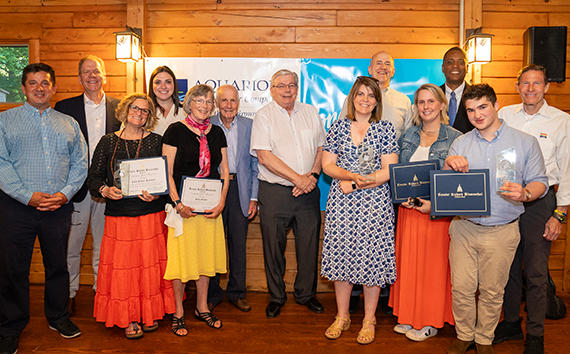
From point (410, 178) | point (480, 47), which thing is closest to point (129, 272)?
point (410, 178)

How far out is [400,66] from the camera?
11.9ft

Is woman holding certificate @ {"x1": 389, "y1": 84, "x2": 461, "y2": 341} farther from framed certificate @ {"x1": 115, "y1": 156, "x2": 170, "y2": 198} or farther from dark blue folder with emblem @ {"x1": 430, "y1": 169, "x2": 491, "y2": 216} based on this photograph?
framed certificate @ {"x1": 115, "y1": 156, "x2": 170, "y2": 198}

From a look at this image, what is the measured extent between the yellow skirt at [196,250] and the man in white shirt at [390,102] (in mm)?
1654

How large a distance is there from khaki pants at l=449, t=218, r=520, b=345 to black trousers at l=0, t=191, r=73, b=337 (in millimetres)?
2778

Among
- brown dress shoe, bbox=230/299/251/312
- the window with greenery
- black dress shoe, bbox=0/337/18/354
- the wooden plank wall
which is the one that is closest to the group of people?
black dress shoe, bbox=0/337/18/354

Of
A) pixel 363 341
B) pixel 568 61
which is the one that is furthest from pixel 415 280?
pixel 568 61

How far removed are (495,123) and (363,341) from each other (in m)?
1.70

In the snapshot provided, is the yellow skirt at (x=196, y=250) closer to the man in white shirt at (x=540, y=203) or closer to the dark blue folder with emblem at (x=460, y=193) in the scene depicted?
the dark blue folder with emblem at (x=460, y=193)

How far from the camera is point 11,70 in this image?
12.9 feet

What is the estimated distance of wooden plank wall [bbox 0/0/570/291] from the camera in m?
3.66

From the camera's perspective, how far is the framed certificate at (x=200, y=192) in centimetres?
262

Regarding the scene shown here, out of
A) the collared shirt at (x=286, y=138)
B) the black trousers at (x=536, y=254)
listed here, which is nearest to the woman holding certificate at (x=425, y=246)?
the black trousers at (x=536, y=254)

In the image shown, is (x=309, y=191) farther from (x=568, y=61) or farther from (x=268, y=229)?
(x=568, y=61)

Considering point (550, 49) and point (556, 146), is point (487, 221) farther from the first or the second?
point (550, 49)
